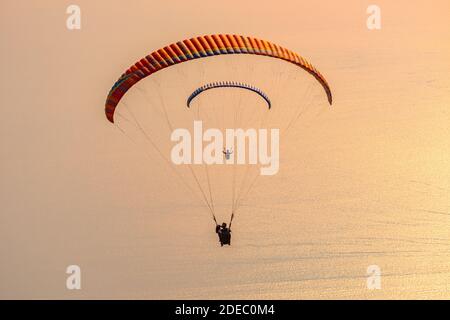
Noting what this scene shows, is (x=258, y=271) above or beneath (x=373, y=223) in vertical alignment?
beneath
